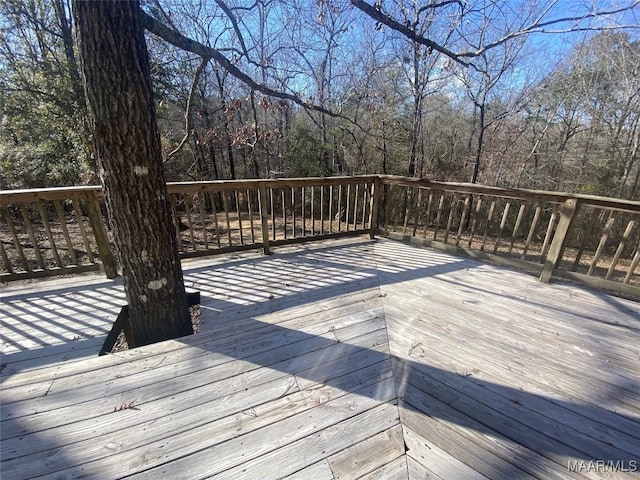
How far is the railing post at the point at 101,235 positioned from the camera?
8.59ft

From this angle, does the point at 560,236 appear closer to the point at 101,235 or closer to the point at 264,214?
the point at 264,214

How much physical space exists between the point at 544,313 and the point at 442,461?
1.77 meters

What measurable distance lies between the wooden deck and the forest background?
309 centimetres

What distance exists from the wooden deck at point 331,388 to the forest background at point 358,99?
3087 millimetres

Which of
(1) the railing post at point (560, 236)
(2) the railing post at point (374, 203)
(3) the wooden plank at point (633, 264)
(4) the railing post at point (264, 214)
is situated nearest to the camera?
(3) the wooden plank at point (633, 264)

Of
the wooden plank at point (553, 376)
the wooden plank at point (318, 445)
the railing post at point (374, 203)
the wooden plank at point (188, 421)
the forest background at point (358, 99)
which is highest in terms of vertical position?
the forest background at point (358, 99)

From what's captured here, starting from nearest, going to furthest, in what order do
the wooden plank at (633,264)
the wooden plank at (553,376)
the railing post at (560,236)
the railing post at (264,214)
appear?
the wooden plank at (553,376), the wooden plank at (633,264), the railing post at (560,236), the railing post at (264,214)

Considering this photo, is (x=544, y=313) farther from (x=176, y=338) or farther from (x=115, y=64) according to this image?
(x=115, y=64)

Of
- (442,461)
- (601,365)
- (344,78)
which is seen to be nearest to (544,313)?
(601,365)

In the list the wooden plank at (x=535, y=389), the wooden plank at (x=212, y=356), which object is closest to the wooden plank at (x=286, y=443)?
the wooden plank at (x=212, y=356)

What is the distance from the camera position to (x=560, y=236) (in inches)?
107

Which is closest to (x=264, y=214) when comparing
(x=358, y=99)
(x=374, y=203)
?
(x=374, y=203)

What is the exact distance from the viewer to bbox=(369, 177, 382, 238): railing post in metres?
3.94

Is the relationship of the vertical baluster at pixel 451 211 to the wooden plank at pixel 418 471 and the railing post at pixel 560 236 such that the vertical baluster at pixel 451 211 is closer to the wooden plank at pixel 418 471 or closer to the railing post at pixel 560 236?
the railing post at pixel 560 236
